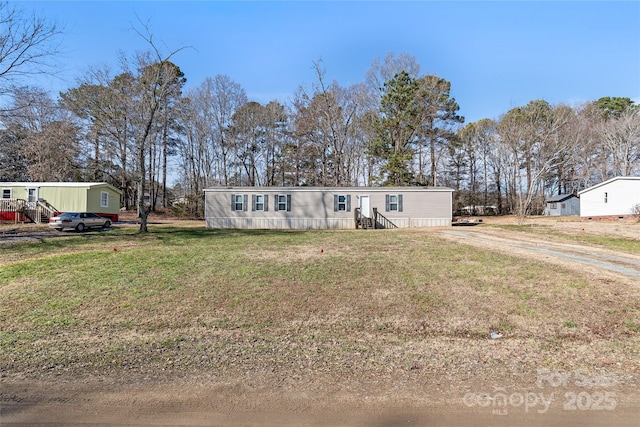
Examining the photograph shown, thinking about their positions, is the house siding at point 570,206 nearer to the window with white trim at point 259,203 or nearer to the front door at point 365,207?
the front door at point 365,207

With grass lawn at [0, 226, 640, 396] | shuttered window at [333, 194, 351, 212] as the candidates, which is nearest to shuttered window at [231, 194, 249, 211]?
shuttered window at [333, 194, 351, 212]

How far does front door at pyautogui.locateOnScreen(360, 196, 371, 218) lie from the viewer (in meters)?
22.2

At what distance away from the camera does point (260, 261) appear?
869 cm

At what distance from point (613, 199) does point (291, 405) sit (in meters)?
35.7

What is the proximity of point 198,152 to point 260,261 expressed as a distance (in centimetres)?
3483

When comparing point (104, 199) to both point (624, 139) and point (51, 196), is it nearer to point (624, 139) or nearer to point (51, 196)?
point (51, 196)

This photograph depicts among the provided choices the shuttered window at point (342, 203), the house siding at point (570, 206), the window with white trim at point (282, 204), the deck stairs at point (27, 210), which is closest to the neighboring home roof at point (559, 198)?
the house siding at point (570, 206)

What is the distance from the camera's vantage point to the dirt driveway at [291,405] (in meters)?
2.60

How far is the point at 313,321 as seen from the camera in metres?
4.95

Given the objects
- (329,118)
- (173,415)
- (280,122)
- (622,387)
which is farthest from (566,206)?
(173,415)

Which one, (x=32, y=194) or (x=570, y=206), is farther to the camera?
(x=570, y=206)

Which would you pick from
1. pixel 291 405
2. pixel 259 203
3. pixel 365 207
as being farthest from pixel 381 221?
pixel 291 405

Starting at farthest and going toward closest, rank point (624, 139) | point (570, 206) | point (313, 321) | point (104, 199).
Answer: point (570, 206) < point (624, 139) < point (104, 199) < point (313, 321)

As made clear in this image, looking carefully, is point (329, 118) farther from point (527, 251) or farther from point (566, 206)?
point (566, 206)
